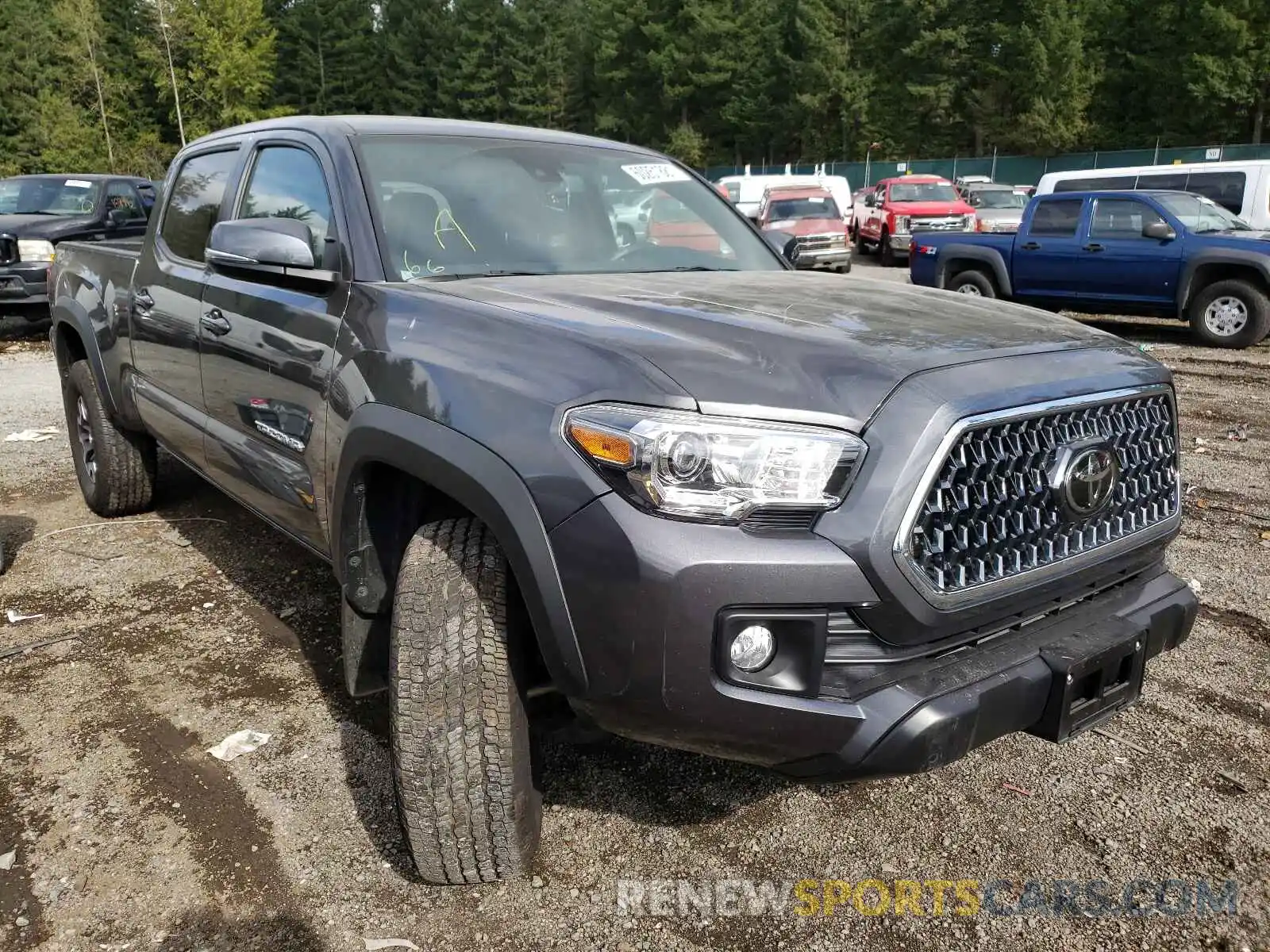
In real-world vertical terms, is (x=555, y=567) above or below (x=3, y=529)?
above

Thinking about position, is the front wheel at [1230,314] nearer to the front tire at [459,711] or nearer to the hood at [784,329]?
the hood at [784,329]

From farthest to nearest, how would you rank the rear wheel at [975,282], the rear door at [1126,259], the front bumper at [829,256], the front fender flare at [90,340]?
the front bumper at [829,256] < the rear wheel at [975,282] < the rear door at [1126,259] < the front fender flare at [90,340]

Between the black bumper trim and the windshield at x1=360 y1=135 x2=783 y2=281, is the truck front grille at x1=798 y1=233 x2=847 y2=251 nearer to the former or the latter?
the windshield at x1=360 y1=135 x2=783 y2=281

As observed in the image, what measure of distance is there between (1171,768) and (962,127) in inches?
2339

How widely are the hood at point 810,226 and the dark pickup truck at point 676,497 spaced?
637 inches

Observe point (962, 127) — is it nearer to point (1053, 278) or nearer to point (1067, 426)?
point (1053, 278)

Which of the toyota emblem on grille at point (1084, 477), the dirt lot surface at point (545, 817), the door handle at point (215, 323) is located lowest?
the dirt lot surface at point (545, 817)

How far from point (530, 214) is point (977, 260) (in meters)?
10.7

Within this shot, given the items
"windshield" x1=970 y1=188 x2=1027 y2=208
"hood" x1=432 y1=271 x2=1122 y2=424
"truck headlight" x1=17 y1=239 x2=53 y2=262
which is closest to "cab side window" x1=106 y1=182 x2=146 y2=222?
"truck headlight" x1=17 y1=239 x2=53 y2=262

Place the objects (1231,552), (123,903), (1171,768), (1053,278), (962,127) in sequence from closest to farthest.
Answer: (123,903) < (1171,768) < (1231,552) < (1053,278) < (962,127)

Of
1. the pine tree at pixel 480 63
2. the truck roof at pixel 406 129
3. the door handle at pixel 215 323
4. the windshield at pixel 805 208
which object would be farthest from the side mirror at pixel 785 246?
the pine tree at pixel 480 63

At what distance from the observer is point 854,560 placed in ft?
5.98

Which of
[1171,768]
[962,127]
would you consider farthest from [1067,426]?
[962,127]

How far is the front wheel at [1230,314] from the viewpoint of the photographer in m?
10.2
